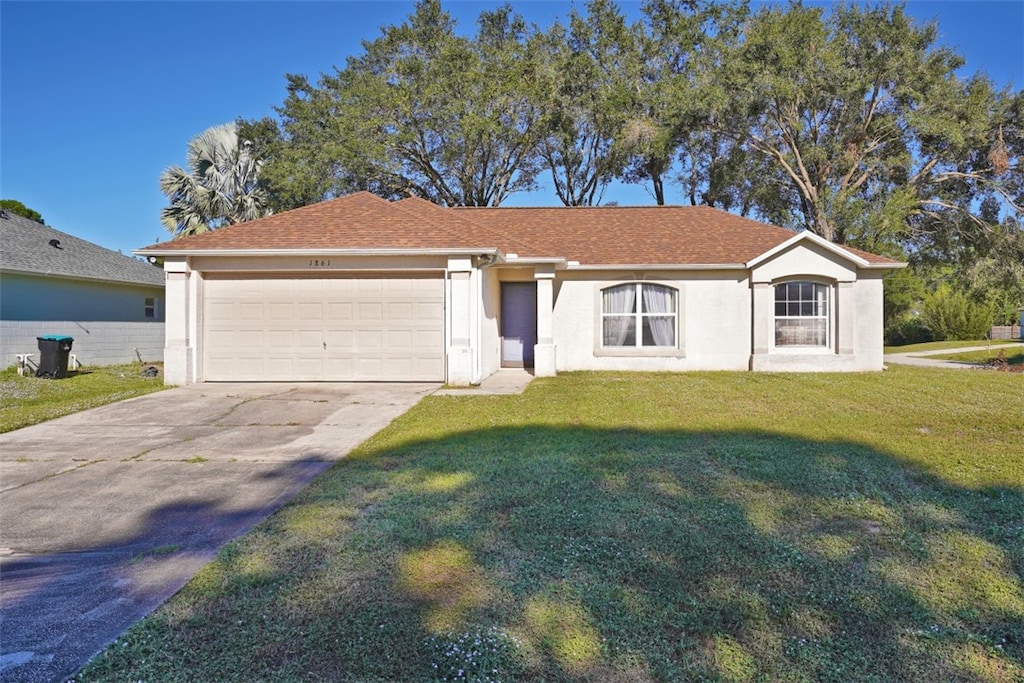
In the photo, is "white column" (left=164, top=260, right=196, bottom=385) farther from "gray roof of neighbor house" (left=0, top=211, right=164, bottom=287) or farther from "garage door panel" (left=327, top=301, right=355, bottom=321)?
"gray roof of neighbor house" (left=0, top=211, right=164, bottom=287)

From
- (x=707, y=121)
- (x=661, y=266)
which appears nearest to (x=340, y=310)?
(x=661, y=266)

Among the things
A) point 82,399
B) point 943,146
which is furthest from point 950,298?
point 82,399

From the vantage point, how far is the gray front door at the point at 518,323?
617 inches

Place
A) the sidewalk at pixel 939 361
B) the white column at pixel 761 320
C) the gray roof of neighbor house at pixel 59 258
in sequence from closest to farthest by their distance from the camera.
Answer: the white column at pixel 761 320 → the gray roof of neighbor house at pixel 59 258 → the sidewalk at pixel 939 361

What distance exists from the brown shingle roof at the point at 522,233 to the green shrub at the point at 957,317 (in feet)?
60.1

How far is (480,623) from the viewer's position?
296 cm

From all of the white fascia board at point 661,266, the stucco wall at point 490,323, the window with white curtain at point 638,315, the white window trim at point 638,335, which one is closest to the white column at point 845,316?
the white fascia board at point 661,266

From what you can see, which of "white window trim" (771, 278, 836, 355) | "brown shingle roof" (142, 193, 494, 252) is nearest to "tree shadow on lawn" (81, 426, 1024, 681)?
"brown shingle roof" (142, 193, 494, 252)

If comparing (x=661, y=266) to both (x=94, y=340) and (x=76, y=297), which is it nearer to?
(x=94, y=340)

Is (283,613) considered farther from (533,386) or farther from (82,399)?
(82,399)

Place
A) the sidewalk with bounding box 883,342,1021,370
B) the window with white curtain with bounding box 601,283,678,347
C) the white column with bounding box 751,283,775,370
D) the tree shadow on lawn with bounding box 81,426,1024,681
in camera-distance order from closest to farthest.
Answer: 1. the tree shadow on lawn with bounding box 81,426,1024,681
2. the white column with bounding box 751,283,775,370
3. the window with white curtain with bounding box 601,283,678,347
4. the sidewalk with bounding box 883,342,1021,370

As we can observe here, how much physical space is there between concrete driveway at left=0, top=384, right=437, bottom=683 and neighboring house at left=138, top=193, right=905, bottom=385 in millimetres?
2218

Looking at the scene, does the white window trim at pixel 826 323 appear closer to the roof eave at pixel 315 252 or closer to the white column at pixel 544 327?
the white column at pixel 544 327

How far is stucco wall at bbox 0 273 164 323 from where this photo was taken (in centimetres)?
1514
